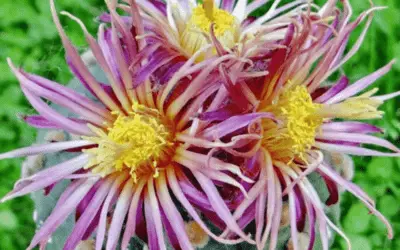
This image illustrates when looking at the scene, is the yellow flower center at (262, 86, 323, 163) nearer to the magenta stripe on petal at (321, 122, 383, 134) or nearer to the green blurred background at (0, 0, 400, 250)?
the magenta stripe on petal at (321, 122, 383, 134)

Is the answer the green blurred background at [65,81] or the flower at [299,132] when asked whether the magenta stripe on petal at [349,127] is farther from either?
the green blurred background at [65,81]

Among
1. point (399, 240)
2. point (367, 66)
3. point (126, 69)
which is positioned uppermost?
point (126, 69)

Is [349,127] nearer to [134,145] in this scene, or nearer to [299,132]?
[299,132]

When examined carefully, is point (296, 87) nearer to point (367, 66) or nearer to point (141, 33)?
point (141, 33)

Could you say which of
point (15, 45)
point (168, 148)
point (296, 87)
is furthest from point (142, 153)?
point (15, 45)

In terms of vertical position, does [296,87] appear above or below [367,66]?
above

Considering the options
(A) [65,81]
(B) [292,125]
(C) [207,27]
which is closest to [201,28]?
(C) [207,27]

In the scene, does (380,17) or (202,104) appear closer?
(202,104)

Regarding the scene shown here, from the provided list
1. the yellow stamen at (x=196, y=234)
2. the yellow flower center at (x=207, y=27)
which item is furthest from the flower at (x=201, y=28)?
the yellow stamen at (x=196, y=234)

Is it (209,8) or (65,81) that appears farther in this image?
(65,81)
